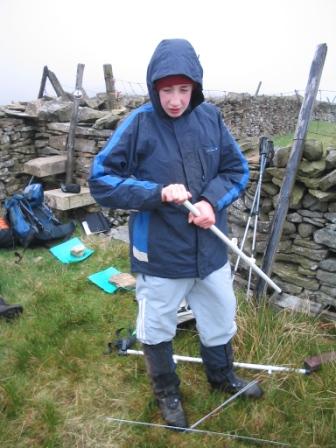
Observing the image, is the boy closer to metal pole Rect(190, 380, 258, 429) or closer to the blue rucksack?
metal pole Rect(190, 380, 258, 429)

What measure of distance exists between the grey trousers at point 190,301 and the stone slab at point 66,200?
14.1 feet

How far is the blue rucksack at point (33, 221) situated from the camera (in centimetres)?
584

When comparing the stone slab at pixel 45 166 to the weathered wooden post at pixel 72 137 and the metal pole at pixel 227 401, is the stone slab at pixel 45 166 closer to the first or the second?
the weathered wooden post at pixel 72 137

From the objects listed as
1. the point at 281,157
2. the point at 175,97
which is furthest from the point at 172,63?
the point at 281,157

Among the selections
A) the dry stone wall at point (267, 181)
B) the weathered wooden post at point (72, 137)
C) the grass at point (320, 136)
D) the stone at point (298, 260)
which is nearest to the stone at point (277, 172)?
the dry stone wall at point (267, 181)

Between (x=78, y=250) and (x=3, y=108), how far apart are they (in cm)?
391

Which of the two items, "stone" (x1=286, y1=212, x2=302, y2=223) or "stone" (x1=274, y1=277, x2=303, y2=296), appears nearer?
"stone" (x1=286, y1=212, x2=302, y2=223)

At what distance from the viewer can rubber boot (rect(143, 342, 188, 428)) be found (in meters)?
2.69

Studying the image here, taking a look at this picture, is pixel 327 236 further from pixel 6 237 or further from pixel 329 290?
pixel 6 237

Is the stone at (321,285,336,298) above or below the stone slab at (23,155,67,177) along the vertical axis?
below

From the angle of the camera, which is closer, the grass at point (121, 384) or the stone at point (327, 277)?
the grass at point (121, 384)

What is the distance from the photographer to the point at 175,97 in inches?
87.9

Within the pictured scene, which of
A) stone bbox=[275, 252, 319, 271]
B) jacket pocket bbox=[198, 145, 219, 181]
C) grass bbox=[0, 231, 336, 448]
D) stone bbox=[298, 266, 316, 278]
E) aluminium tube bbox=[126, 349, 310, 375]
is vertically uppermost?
jacket pocket bbox=[198, 145, 219, 181]

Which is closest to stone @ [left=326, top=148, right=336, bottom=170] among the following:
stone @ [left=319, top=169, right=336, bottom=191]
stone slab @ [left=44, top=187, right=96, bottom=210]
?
stone @ [left=319, top=169, right=336, bottom=191]
